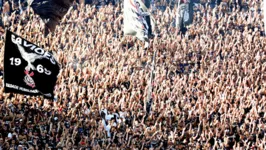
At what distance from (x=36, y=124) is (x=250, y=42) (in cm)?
850

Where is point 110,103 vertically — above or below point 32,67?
below

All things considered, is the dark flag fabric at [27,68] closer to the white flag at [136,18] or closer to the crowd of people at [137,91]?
the crowd of people at [137,91]

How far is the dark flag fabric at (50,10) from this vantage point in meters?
12.2

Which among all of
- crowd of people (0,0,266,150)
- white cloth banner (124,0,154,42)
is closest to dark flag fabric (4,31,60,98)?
crowd of people (0,0,266,150)

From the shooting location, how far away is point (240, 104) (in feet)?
39.2

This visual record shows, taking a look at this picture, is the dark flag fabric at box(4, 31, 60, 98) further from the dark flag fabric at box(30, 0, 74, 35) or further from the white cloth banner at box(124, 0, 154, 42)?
the dark flag fabric at box(30, 0, 74, 35)

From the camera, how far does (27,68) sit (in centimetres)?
792

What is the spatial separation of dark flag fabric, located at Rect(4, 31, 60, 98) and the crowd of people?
1.15 metres

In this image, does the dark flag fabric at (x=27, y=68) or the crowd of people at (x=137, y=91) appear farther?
the crowd of people at (x=137, y=91)

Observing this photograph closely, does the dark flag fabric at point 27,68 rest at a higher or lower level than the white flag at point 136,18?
lower

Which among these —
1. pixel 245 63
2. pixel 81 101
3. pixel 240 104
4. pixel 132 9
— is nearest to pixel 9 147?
pixel 81 101

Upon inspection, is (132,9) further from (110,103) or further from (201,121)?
(201,121)

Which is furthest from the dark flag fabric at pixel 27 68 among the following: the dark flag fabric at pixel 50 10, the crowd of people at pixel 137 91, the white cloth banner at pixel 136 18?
the dark flag fabric at pixel 50 10

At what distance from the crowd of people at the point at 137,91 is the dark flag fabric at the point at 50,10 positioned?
0.63 m
